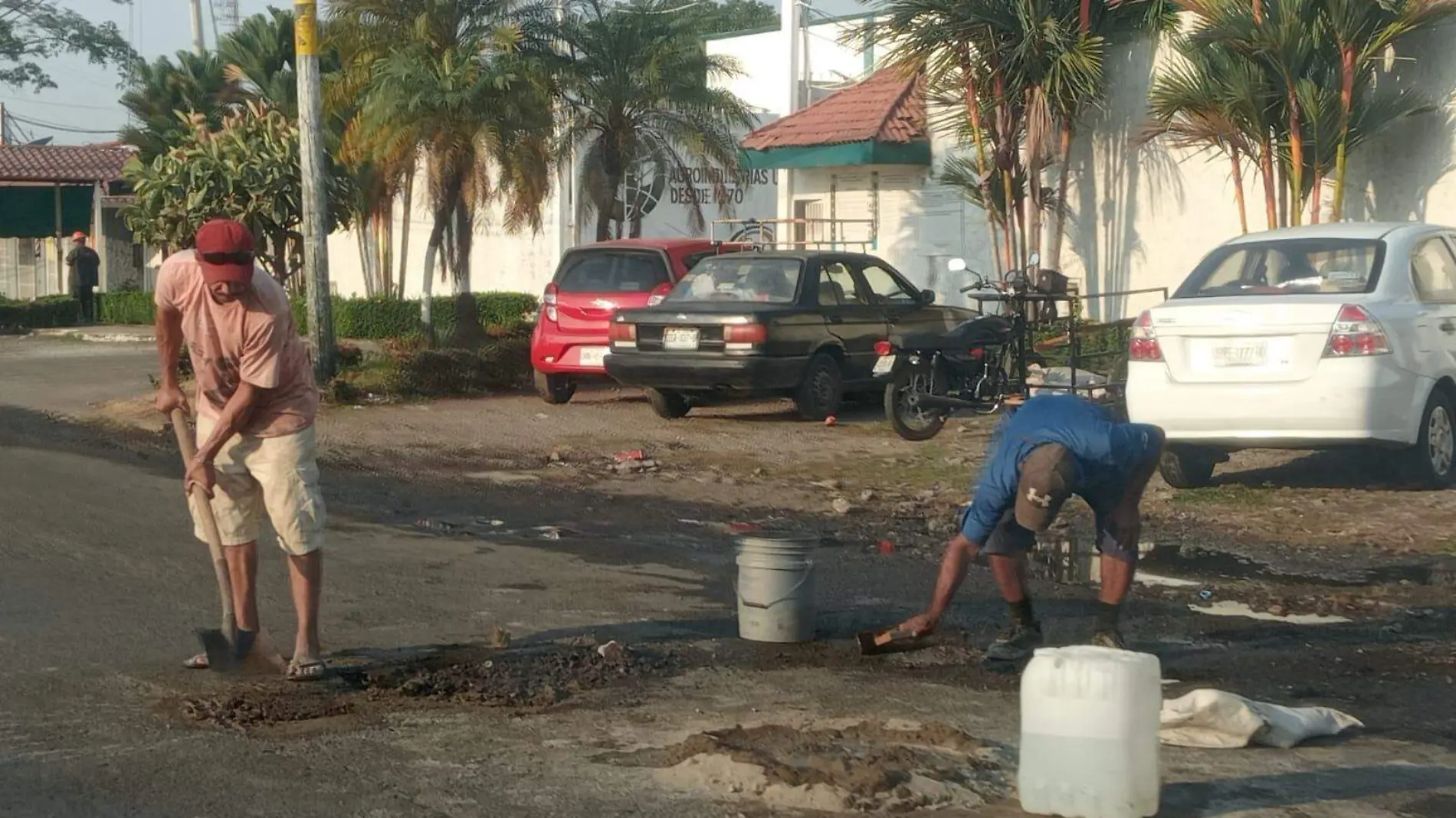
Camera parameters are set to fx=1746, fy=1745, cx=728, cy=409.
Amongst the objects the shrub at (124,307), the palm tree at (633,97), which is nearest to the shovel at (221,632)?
the palm tree at (633,97)

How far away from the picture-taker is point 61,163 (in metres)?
38.1

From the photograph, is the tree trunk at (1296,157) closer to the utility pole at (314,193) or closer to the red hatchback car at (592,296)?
the red hatchback car at (592,296)

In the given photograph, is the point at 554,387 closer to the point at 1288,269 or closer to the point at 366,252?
the point at 1288,269

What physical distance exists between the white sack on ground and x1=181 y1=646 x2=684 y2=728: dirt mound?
1.94m

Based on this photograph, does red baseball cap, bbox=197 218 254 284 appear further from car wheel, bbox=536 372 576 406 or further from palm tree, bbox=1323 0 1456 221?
palm tree, bbox=1323 0 1456 221

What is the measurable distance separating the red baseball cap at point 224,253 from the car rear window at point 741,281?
29.3ft

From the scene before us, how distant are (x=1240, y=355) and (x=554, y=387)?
25.6 ft

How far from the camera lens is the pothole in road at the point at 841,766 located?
4867 mm

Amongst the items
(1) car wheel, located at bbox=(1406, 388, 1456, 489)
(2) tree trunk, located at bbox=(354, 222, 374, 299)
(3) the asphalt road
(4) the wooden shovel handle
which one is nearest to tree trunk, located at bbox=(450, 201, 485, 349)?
(2) tree trunk, located at bbox=(354, 222, 374, 299)

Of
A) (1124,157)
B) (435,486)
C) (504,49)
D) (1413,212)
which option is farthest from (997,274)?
(435,486)

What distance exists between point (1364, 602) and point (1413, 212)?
1104 cm

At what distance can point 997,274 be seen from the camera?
2136 centimetres

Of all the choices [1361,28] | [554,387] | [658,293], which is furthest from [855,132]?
[554,387]

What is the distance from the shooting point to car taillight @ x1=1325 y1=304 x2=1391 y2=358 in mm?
10086
